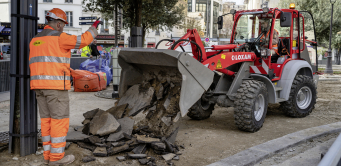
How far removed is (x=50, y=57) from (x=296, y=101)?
17.4 feet

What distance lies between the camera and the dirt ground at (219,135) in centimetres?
411

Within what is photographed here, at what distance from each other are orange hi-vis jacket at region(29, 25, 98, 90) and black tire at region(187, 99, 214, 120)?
125 inches

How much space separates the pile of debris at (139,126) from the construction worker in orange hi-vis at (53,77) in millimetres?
454

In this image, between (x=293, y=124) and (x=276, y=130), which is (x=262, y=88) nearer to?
(x=276, y=130)

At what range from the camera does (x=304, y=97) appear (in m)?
7.18

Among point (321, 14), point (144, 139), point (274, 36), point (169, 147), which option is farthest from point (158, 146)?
point (321, 14)

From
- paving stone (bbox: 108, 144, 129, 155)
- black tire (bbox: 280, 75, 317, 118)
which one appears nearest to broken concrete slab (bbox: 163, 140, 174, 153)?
paving stone (bbox: 108, 144, 129, 155)

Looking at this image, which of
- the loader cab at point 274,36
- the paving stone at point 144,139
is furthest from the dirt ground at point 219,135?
the loader cab at point 274,36

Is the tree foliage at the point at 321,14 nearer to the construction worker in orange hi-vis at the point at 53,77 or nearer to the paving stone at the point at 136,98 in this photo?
the paving stone at the point at 136,98

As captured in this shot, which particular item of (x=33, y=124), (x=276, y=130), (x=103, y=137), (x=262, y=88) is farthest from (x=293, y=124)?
(x=33, y=124)

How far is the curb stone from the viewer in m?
4.09

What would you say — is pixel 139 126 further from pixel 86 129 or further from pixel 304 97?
pixel 304 97

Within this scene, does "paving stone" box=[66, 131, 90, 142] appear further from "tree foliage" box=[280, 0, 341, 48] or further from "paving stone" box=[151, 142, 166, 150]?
"tree foliage" box=[280, 0, 341, 48]

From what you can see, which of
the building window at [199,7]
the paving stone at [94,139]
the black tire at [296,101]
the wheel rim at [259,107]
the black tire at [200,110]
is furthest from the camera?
the building window at [199,7]
